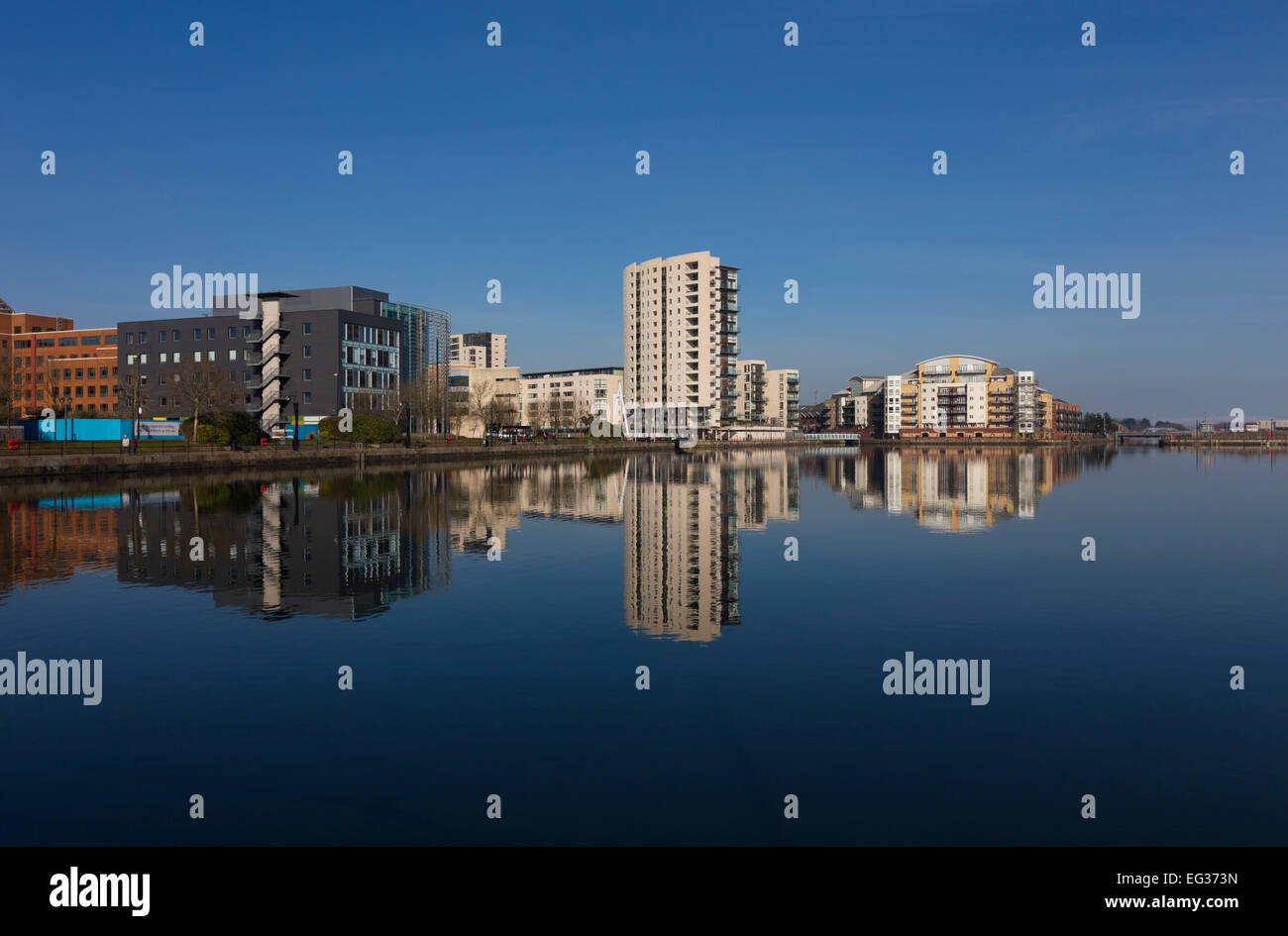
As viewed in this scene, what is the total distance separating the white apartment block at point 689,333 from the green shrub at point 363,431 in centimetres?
9687

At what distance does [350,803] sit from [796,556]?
20.3m

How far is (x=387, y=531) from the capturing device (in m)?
32.1

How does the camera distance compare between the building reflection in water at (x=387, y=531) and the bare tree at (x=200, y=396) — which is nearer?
the building reflection in water at (x=387, y=531)

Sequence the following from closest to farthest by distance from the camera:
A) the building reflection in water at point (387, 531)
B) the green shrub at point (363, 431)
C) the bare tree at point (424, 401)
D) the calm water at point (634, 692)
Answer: the calm water at point (634, 692) → the building reflection in water at point (387, 531) → the green shrub at point (363, 431) → the bare tree at point (424, 401)

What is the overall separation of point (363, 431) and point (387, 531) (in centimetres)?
7087

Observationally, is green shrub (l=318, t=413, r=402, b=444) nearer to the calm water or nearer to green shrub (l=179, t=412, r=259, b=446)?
green shrub (l=179, t=412, r=259, b=446)

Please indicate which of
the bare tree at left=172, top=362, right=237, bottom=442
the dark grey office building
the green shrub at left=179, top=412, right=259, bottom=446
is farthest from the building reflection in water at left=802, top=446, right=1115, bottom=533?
the dark grey office building

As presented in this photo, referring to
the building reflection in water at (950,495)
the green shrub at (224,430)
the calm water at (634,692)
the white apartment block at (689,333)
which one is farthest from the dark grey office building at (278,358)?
the calm water at (634,692)

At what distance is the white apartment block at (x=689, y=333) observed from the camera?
188 meters

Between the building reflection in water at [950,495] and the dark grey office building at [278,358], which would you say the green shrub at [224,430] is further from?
the building reflection in water at [950,495]

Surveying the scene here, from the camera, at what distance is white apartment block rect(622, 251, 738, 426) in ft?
616

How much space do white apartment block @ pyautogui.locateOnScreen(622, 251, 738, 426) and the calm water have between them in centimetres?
16063

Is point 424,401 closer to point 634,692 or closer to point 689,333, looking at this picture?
point 689,333
